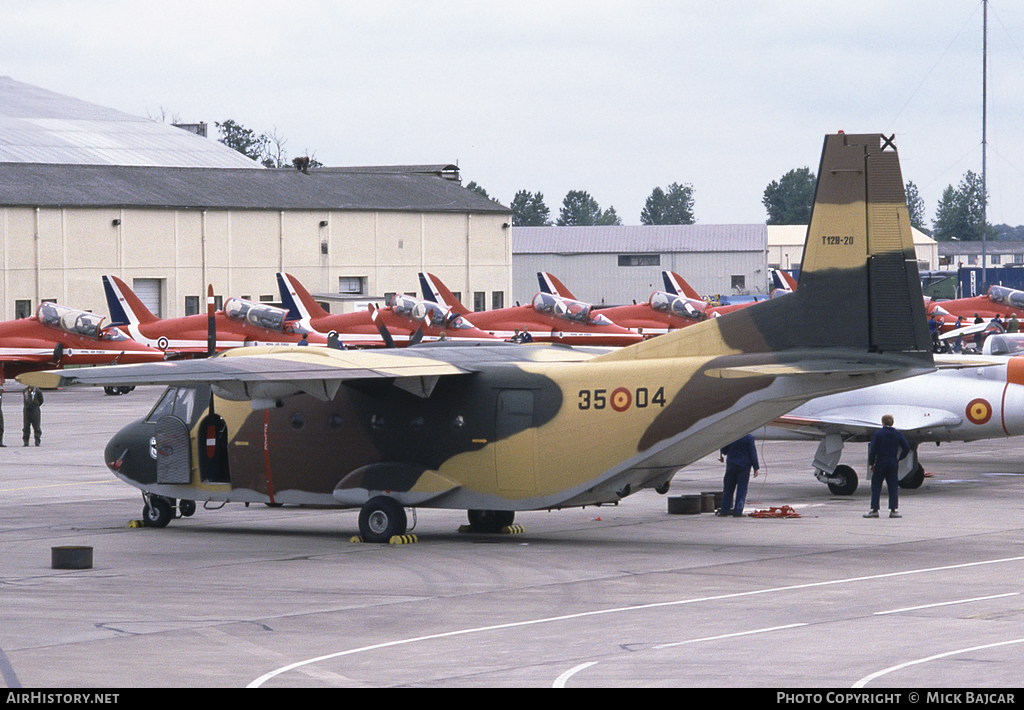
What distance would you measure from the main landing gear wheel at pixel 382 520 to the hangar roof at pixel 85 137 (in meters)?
65.0

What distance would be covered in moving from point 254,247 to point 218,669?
61.9 metres

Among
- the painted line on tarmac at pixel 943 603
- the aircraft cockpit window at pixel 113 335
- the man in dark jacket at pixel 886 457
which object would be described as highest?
the aircraft cockpit window at pixel 113 335

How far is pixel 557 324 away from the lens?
200 ft

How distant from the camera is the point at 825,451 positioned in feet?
83.1

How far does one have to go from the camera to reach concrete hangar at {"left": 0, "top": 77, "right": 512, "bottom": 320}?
64812mm

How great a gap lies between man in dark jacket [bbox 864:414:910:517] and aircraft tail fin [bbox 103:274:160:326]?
131 feet

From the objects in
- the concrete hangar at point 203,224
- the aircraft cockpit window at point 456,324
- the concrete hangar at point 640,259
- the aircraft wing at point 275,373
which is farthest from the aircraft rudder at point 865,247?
the concrete hangar at point 640,259

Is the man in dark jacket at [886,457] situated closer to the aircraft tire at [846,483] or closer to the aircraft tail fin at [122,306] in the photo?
the aircraft tire at [846,483]

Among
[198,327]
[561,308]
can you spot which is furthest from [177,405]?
[561,308]

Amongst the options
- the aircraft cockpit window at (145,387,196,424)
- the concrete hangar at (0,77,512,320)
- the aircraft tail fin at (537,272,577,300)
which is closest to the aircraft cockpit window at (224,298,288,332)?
the concrete hangar at (0,77,512,320)

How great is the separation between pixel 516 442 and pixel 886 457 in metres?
6.38

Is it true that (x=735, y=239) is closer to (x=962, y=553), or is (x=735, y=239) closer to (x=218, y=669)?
(x=962, y=553)

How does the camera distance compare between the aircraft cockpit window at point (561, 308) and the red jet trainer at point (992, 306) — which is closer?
the aircraft cockpit window at point (561, 308)

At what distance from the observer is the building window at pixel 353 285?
7597 centimetres
